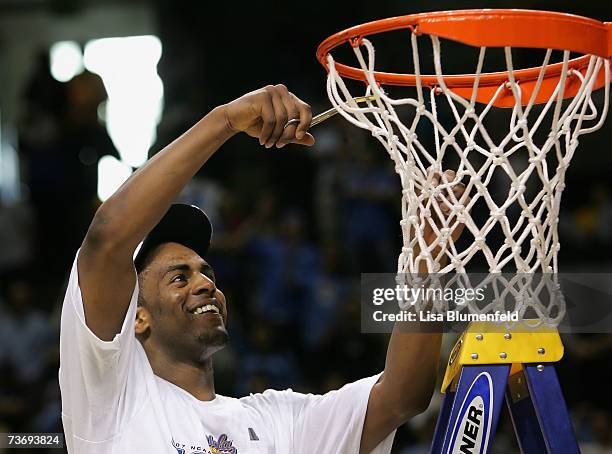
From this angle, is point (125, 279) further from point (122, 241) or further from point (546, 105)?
point (546, 105)

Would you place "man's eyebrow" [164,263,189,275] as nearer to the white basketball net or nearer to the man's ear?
the man's ear

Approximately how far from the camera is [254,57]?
25.4ft

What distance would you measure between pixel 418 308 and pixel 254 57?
17.4ft

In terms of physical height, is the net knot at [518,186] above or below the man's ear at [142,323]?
above

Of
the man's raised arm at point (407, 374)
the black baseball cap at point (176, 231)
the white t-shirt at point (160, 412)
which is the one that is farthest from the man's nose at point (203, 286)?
the man's raised arm at point (407, 374)

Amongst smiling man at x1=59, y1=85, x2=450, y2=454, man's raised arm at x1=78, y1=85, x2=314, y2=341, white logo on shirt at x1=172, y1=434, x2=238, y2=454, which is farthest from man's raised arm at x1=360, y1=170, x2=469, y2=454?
man's raised arm at x1=78, y1=85, x2=314, y2=341

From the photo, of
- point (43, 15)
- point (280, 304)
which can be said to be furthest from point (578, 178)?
point (43, 15)

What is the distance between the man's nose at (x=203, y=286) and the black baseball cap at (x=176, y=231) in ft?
0.38

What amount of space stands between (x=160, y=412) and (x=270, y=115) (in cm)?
91

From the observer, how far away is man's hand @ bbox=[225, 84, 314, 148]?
2.46 metres

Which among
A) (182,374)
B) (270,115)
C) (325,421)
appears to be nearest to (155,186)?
(270,115)

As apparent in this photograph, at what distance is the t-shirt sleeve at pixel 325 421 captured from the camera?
9.61ft

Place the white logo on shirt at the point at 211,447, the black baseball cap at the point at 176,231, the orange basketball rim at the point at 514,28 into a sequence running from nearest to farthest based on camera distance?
the orange basketball rim at the point at 514,28 < the white logo on shirt at the point at 211,447 < the black baseball cap at the point at 176,231

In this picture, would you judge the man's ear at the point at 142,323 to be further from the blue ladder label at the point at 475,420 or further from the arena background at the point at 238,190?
the arena background at the point at 238,190
